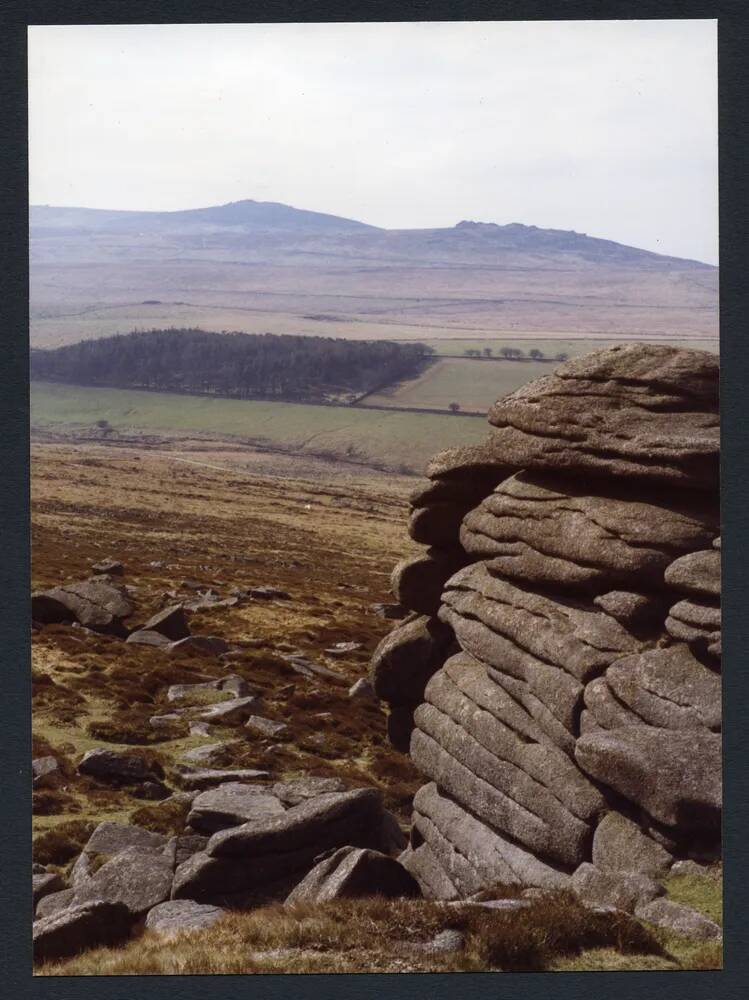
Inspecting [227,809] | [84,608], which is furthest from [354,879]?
[84,608]

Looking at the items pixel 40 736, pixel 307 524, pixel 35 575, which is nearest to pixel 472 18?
pixel 40 736

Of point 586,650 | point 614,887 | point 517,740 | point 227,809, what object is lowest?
point 227,809

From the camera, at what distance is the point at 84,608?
4656 cm

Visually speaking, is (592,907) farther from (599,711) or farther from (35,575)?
(35,575)

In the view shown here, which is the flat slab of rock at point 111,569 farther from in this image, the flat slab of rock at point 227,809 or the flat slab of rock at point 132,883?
the flat slab of rock at point 132,883

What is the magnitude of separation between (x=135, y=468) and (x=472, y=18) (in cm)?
13794

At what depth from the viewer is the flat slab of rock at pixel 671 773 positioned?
744 inches

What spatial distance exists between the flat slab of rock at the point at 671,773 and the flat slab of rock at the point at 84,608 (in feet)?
96.9

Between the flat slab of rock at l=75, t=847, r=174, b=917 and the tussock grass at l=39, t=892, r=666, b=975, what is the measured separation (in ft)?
11.3

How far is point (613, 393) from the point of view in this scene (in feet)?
76.1

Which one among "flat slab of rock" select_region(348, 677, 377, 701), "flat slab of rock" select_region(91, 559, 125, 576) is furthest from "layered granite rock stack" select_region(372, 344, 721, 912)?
"flat slab of rock" select_region(91, 559, 125, 576)

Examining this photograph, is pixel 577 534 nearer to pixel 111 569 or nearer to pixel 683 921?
pixel 683 921

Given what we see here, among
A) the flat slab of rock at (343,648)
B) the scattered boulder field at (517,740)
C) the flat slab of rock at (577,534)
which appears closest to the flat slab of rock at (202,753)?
the scattered boulder field at (517,740)

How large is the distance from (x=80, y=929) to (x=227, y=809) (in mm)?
7112
